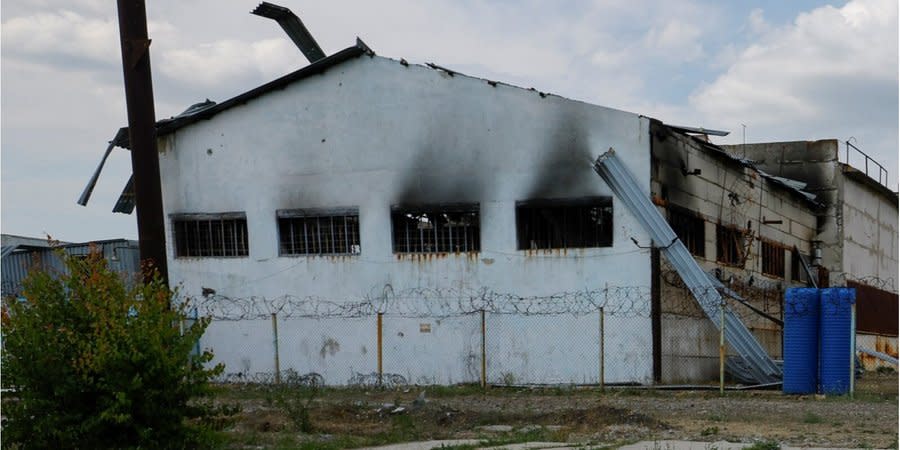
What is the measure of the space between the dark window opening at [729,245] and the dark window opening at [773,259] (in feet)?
6.45

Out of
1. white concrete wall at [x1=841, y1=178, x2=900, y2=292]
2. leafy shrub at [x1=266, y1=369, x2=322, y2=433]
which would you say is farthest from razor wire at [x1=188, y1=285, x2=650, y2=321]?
white concrete wall at [x1=841, y1=178, x2=900, y2=292]

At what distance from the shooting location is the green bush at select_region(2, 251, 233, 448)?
9867 mm

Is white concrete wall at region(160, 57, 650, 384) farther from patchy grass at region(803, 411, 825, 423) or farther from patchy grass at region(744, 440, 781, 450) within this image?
patchy grass at region(744, 440, 781, 450)

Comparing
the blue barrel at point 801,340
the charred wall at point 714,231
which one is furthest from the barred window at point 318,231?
the blue barrel at point 801,340

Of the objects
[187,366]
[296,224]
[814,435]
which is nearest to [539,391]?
[296,224]

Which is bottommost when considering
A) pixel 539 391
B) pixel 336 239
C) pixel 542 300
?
pixel 539 391

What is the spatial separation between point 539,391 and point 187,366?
11299 millimetres

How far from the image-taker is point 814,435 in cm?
1278

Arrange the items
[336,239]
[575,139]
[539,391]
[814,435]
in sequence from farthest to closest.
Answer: [336,239] < [575,139] < [539,391] < [814,435]

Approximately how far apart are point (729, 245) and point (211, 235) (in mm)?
11924

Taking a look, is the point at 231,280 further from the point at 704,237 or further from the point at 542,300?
the point at 704,237

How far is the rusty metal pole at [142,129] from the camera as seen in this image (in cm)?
1295

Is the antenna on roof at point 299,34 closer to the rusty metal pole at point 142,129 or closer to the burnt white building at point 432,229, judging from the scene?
the burnt white building at point 432,229

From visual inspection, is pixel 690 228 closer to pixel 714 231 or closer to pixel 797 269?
pixel 714 231
